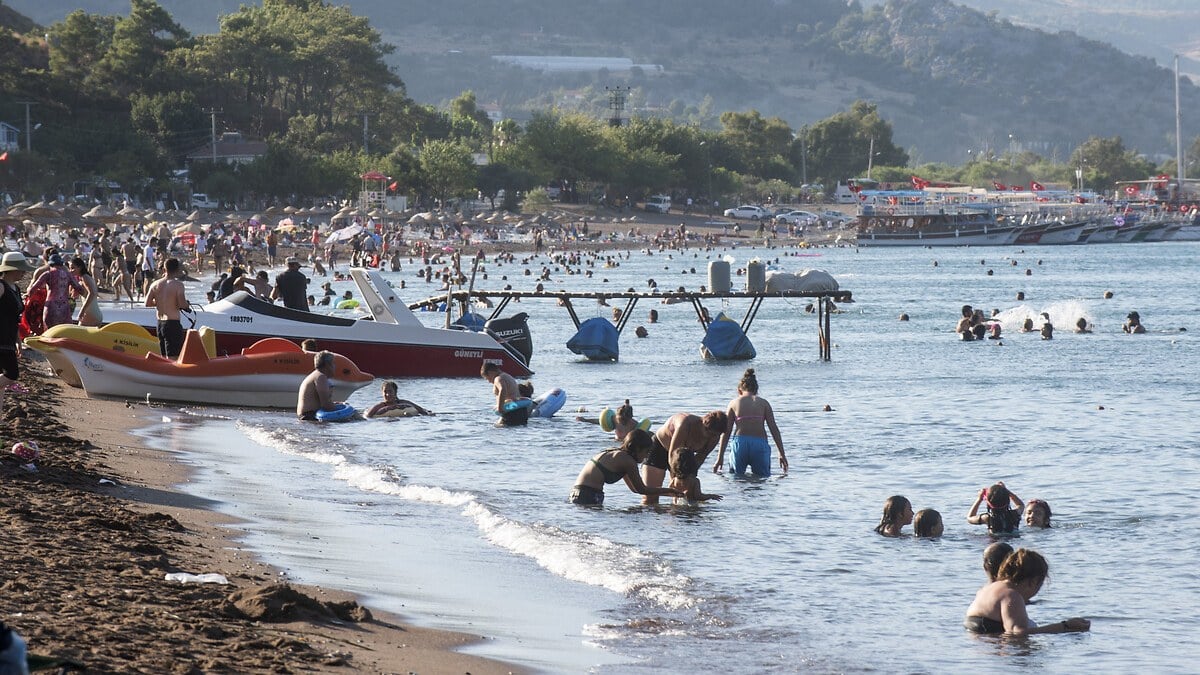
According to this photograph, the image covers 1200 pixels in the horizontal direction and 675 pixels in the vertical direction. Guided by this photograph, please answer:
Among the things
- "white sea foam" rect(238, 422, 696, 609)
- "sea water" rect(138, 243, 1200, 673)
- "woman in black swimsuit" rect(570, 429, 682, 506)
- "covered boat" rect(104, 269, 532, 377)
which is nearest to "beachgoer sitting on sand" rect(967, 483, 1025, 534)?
"sea water" rect(138, 243, 1200, 673)

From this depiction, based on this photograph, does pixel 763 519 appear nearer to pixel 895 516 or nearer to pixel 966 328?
pixel 895 516

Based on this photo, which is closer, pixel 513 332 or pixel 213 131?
pixel 513 332

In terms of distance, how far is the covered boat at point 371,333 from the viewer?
23.8 metres

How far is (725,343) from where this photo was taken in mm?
31359

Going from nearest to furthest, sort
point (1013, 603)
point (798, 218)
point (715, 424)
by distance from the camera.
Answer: point (1013, 603) < point (715, 424) < point (798, 218)

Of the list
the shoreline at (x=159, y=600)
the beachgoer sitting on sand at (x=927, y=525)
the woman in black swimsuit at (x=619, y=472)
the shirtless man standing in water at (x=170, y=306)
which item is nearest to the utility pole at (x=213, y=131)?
the shirtless man standing in water at (x=170, y=306)

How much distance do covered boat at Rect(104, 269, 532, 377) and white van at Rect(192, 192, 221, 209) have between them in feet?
272

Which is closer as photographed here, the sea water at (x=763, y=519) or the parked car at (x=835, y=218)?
the sea water at (x=763, y=519)

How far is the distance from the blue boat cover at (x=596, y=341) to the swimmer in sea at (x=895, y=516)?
18442 mm

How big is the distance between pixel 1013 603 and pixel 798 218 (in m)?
141

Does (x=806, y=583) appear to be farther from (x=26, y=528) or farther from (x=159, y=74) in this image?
(x=159, y=74)

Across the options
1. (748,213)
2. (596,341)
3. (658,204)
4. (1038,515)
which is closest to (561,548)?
(1038,515)

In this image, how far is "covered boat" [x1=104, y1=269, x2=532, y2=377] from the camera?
23.8 meters

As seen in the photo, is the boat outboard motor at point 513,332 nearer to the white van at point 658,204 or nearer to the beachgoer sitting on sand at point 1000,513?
the beachgoer sitting on sand at point 1000,513
